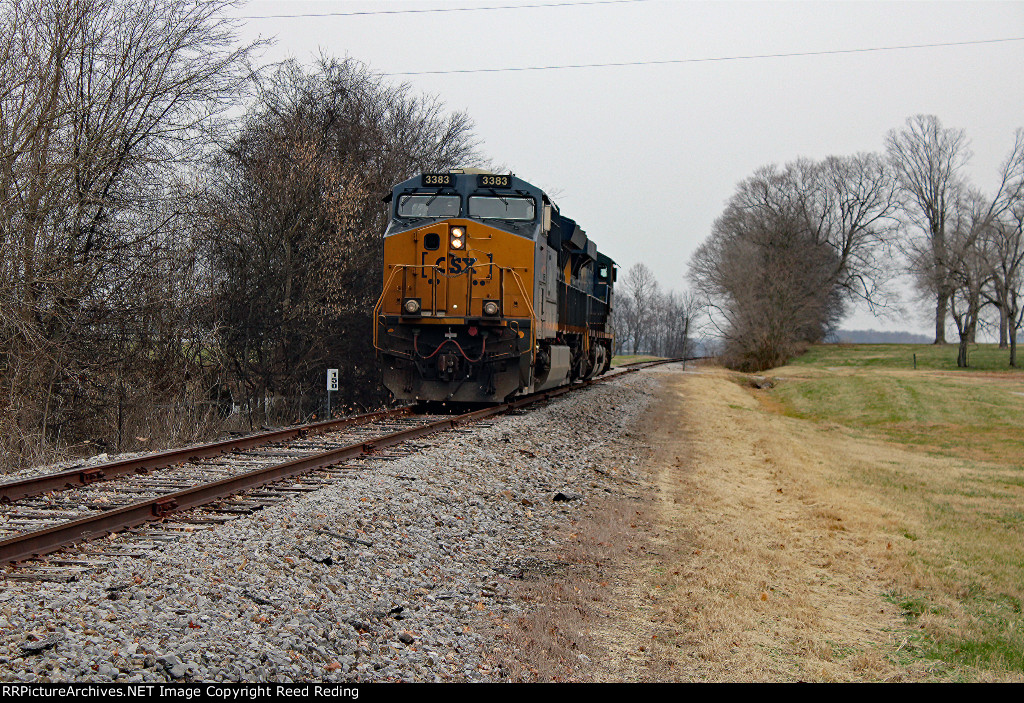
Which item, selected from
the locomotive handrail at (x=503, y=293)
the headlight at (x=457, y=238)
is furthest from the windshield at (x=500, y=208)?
the locomotive handrail at (x=503, y=293)

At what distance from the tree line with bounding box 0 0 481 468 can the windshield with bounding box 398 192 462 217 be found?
3918 mm

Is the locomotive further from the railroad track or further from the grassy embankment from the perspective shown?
the grassy embankment

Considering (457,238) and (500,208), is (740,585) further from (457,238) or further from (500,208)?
(500,208)

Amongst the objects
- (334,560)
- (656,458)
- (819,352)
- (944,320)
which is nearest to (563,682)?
(334,560)

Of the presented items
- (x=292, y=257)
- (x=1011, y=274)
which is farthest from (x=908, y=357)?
(x=292, y=257)

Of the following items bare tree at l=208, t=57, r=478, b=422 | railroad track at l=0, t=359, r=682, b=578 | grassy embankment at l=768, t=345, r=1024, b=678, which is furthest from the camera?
bare tree at l=208, t=57, r=478, b=422

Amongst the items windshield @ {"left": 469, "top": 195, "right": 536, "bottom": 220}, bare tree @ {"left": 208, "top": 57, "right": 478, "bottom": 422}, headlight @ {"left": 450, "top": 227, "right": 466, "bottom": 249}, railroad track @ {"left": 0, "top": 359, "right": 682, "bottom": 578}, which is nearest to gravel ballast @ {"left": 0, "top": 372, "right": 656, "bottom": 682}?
railroad track @ {"left": 0, "top": 359, "right": 682, "bottom": 578}

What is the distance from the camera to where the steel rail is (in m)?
6.87

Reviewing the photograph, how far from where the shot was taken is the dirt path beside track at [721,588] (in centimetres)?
491

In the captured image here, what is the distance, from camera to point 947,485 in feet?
46.1

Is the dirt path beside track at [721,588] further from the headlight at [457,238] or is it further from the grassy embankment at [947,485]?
the headlight at [457,238]

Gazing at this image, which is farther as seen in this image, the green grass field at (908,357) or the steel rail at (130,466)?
the green grass field at (908,357)

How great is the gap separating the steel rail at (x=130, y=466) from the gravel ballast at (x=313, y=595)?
201cm

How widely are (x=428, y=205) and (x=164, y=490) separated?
28.2 ft
